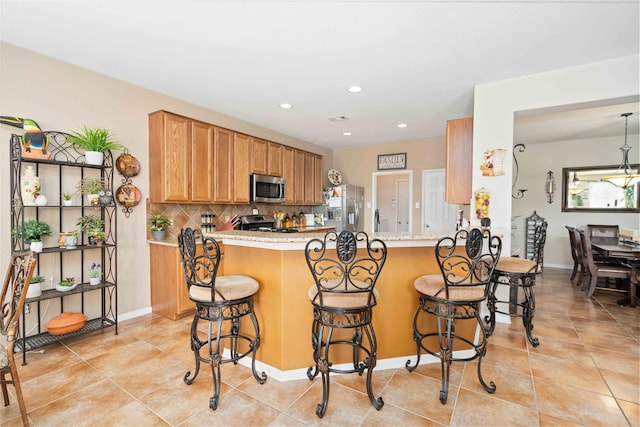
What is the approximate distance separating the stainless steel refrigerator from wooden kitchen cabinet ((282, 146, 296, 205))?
104 centimetres

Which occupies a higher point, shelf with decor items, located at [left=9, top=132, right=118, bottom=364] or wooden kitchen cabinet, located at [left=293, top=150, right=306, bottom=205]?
wooden kitchen cabinet, located at [left=293, top=150, right=306, bottom=205]

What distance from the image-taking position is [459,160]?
3572 mm

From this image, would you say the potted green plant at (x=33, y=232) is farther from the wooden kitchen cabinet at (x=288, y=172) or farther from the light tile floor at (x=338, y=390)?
the wooden kitchen cabinet at (x=288, y=172)

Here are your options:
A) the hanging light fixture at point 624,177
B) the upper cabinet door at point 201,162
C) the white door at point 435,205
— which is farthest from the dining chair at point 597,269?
the upper cabinet door at point 201,162

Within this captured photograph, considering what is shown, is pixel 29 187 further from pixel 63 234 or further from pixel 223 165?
pixel 223 165

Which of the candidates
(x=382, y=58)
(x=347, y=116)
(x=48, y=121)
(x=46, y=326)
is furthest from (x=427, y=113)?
(x=46, y=326)

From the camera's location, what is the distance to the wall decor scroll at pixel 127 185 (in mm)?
3166

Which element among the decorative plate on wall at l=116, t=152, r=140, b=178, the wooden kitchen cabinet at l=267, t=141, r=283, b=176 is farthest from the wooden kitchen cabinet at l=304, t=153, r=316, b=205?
the decorative plate on wall at l=116, t=152, r=140, b=178

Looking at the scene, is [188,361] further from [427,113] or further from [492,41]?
[427,113]

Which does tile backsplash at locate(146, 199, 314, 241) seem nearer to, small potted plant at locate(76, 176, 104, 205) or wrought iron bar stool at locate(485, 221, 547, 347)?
small potted plant at locate(76, 176, 104, 205)

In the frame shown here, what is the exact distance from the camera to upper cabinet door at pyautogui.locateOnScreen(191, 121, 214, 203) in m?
3.65

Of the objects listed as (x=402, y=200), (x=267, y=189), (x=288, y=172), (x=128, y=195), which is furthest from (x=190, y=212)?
(x=402, y=200)

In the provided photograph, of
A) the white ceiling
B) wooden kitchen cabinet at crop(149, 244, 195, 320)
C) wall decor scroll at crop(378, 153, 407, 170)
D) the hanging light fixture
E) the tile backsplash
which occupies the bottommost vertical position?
wooden kitchen cabinet at crop(149, 244, 195, 320)

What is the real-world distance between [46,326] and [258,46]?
298 centimetres
